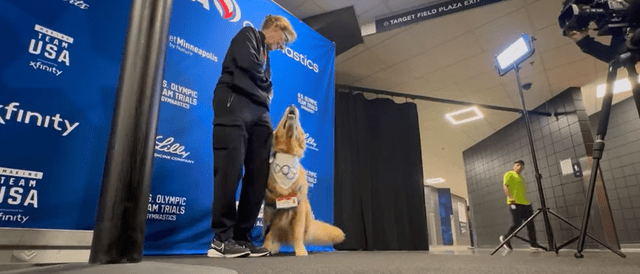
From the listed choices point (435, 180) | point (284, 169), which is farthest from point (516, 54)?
point (435, 180)

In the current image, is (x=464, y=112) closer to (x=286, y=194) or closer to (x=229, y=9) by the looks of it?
(x=229, y=9)

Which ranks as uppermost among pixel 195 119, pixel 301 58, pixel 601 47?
pixel 301 58

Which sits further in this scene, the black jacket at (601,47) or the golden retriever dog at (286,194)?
the golden retriever dog at (286,194)

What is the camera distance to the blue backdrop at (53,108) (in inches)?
60.1

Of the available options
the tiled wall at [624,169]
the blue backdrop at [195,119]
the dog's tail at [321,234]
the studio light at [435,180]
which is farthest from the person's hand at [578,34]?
the studio light at [435,180]

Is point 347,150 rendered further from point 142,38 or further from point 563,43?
point 142,38

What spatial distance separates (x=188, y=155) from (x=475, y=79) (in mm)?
4564

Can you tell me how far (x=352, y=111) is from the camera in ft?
16.9

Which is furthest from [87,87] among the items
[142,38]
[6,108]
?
[142,38]

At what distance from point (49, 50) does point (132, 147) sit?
1338 mm

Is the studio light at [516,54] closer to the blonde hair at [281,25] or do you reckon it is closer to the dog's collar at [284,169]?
the blonde hair at [281,25]

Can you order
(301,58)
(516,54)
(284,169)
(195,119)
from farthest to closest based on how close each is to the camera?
(516,54)
(301,58)
(195,119)
(284,169)

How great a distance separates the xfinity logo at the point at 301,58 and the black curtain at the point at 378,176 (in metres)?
1.67

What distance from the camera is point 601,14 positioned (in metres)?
1.19
